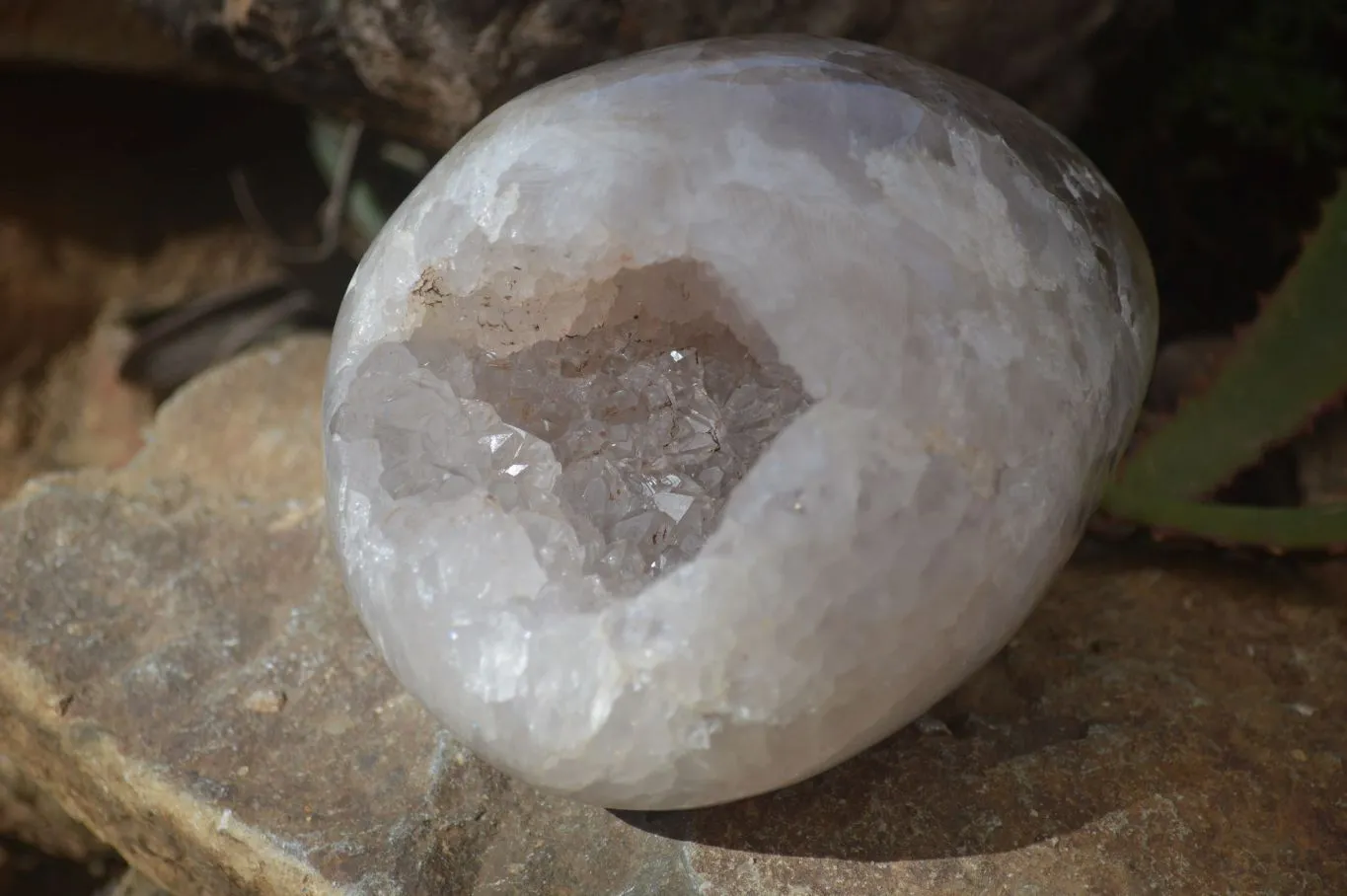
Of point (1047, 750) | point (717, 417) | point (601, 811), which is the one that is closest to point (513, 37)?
point (717, 417)

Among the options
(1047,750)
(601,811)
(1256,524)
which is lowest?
(601,811)

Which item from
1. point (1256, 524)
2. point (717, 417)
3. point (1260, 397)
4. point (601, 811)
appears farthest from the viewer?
point (1260, 397)

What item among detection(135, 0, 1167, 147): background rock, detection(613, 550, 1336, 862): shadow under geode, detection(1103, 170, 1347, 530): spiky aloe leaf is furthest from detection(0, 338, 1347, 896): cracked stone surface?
detection(135, 0, 1167, 147): background rock

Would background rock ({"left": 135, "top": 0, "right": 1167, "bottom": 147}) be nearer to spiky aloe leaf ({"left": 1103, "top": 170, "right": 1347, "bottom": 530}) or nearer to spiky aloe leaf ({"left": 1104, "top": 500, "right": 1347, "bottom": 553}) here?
spiky aloe leaf ({"left": 1103, "top": 170, "right": 1347, "bottom": 530})

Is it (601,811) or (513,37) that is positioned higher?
(513,37)

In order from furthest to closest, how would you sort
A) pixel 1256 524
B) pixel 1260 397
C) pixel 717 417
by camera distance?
pixel 1260 397 < pixel 1256 524 < pixel 717 417

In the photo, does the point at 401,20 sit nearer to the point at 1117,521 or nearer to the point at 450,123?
the point at 450,123

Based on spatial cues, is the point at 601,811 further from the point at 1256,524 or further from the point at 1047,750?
the point at 1256,524

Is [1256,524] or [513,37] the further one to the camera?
[513,37]

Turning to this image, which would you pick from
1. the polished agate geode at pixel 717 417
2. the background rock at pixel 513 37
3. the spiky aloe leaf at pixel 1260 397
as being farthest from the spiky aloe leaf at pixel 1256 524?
the background rock at pixel 513 37
